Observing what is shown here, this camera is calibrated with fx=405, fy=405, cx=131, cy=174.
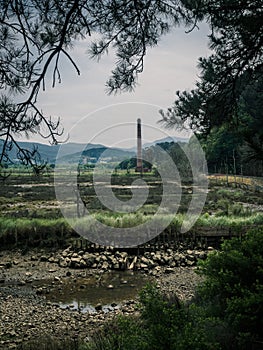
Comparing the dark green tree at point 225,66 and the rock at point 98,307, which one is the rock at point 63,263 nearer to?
the rock at point 98,307

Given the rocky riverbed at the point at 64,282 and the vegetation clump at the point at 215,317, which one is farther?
the rocky riverbed at the point at 64,282

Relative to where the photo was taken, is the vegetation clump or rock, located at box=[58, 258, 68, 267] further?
rock, located at box=[58, 258, 68, 267]

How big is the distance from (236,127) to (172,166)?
61.8ft

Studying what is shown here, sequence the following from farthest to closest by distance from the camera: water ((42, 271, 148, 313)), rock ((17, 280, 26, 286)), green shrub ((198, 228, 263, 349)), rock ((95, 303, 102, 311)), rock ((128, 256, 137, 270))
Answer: rock ((128, 256, 137, 270)), rock ((17, 280, 26, 286)), water ((42, 271, 148, 313)), rock ((95, 303, 102, 311)), green shrub ((198, 228, 263, 349))

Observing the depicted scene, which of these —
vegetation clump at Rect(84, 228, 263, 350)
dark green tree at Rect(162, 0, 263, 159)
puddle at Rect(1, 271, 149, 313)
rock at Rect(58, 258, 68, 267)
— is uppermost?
dark green tree at Rect(162, 0, 263, 159)

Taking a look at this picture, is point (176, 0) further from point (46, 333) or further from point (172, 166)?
point (172, 166)

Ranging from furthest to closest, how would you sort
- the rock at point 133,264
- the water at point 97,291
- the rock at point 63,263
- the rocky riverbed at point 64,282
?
the rock at point 63,263, the rock at point 133,264, the water at point 97,291, the rocky riverbed at point 64,282

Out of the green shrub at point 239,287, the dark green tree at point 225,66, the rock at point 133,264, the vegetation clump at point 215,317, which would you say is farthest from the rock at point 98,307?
the dark green tree at point 225,66

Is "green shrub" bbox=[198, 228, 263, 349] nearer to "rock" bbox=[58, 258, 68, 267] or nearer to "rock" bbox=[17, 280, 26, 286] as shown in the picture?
→ "rock" bbox=[17, 280, 26, 286]

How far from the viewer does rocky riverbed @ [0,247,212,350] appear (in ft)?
14.3

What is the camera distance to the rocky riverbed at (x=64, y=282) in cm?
437

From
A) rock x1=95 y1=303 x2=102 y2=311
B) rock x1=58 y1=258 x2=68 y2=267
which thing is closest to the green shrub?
rock x1=95 y1=303 x2=102 y2=311

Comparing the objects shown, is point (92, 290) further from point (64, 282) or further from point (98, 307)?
point (98, 307)

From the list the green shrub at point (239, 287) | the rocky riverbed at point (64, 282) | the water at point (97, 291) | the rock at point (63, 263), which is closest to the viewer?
the green shrub at point (239, 287)
